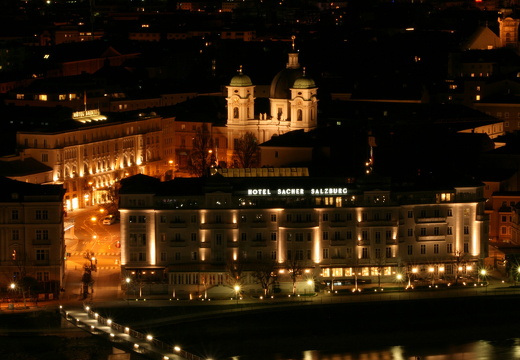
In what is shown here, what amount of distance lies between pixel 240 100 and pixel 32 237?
2249 cm

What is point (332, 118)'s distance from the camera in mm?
83750

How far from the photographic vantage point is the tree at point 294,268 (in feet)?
198

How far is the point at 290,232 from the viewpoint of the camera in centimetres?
6112

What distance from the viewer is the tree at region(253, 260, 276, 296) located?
5960 cm

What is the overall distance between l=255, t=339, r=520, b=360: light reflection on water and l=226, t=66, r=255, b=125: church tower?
90.4 feet

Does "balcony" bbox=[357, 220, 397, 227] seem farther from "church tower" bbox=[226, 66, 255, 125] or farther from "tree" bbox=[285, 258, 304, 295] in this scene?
"church tower" bbox=[226, 66, 255, 125]

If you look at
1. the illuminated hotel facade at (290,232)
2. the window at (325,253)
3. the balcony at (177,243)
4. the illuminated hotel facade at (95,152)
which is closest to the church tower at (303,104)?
the illuminated hotel facade at (95,152)

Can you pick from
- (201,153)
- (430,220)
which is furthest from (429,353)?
(201,153)

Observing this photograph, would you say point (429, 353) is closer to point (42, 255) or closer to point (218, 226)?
point (218, 226)

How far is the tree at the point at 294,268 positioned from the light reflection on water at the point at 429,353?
5829 mm

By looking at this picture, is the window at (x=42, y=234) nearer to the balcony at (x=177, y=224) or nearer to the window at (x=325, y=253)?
the balcony at (x=177, y=224)

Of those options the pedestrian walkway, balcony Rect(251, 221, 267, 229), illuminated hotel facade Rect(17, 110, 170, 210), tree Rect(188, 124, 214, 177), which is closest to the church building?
tree Rect(188, 124, 214, 177)

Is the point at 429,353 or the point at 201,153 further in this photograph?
the point at 201,153

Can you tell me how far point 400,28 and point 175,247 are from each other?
74.1 meters
